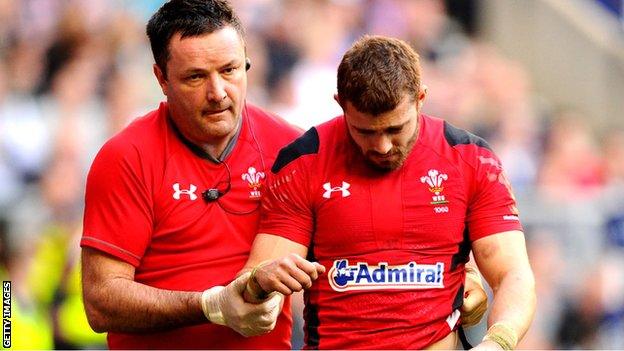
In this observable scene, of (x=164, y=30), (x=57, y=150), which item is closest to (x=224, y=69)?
(x=164, y=30)

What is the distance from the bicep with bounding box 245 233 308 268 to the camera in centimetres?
507

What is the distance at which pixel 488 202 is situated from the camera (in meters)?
5.11

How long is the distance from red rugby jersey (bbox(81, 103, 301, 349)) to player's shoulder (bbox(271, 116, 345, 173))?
0.26m

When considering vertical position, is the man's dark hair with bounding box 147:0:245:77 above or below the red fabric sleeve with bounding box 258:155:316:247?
above

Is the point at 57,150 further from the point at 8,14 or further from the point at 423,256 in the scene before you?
the point at 423,256

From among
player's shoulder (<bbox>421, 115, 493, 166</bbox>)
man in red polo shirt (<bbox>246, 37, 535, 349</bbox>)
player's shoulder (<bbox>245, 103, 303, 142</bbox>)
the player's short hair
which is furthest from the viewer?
player's shoulder (<bbox>245, 103, 303, 142</bbox>)

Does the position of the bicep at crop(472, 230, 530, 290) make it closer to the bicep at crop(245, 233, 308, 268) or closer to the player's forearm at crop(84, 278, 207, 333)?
the bicep at crop(245, 233, 308, 268)

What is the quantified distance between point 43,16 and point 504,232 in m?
6.35

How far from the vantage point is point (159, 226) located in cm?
533

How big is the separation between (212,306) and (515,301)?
1.08 m

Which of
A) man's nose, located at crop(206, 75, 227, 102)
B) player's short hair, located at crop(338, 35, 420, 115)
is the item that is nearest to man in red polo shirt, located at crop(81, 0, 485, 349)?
man's nose, located at crop(206, 75, 227, 102)

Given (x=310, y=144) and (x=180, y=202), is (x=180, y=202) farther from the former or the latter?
(x=310, y=144)

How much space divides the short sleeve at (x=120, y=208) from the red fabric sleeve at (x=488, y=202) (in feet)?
3.96

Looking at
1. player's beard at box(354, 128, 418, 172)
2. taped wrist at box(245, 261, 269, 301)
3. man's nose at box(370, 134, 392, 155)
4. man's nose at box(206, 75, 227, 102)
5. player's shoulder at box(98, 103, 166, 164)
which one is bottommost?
taped wrist at box(245, 261, 269, 301)
